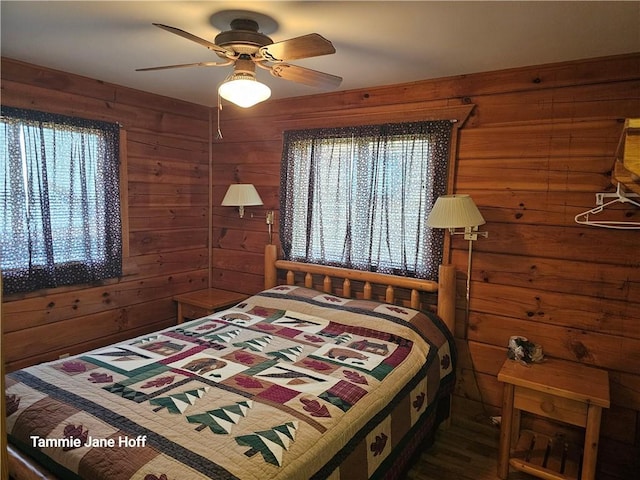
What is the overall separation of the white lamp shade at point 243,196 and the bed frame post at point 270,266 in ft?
1.24

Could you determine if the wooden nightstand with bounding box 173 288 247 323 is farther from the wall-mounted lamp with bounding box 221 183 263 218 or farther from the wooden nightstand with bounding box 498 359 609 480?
the wooden nightstand with bounding box 498 359 609 480

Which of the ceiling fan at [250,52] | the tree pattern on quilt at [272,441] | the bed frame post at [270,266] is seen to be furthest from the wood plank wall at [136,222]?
the tree pattern on quilt at [272,441]

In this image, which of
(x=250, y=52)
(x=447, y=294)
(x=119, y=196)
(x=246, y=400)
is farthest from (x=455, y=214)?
(x=119, y=196)

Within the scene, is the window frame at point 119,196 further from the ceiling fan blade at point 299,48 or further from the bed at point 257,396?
the ceiling fan blade at point 299,48

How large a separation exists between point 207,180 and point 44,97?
55.5 inches

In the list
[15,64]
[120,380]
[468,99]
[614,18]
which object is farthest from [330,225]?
[15,64]

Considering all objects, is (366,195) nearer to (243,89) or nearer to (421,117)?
(421,117)

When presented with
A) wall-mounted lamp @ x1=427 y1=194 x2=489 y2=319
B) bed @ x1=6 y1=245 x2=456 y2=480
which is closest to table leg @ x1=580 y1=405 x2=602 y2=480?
bed @ x1=6 y1=245 x2=456 y2=480

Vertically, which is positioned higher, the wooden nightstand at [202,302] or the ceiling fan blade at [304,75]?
the ceiling fan blade at [304,75]

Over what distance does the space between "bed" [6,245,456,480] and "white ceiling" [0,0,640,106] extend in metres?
1.26

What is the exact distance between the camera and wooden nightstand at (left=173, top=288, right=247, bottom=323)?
3.25 metres

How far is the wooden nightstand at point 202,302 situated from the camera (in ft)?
10.7

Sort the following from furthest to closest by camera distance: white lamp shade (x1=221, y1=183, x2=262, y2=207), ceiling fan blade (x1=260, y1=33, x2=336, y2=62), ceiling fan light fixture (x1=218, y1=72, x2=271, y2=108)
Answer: white lamp shade (x1=221, y1=183, x2=262, y2=207) → ceiling fan light fixture (x1=218, y1=72, x2=271, y2=108) → ceiling fan blade (x1=260, y1=33, x2=336, y2=62)

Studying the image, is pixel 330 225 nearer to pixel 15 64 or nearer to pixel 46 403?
pixel 46 403
